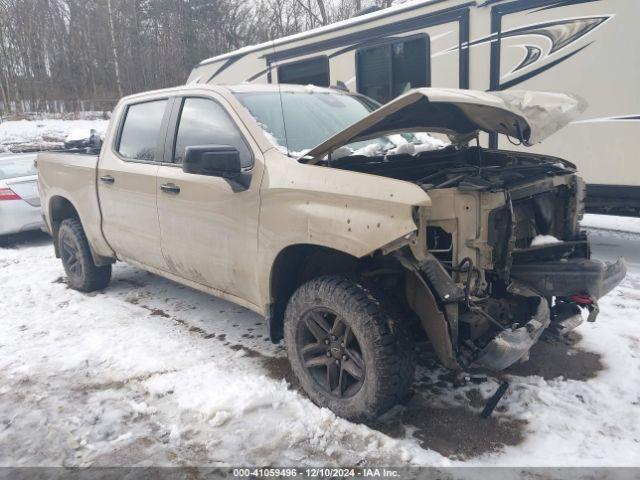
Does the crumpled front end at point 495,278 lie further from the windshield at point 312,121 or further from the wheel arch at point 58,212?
the wheel arch at point 58,212

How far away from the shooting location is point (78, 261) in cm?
563

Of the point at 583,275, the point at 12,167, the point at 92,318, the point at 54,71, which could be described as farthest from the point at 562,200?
the point at 54,71

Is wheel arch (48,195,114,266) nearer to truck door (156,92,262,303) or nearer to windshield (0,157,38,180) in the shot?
truck door (156,92,262,303)

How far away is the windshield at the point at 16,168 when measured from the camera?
845 cm

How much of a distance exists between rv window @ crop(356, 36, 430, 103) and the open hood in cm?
375

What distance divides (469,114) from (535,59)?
3466 millimetres

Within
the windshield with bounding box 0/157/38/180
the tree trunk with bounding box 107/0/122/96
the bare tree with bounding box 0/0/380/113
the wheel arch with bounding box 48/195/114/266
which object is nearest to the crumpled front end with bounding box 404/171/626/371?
the wheel arch with bounding box 48/195/114/266

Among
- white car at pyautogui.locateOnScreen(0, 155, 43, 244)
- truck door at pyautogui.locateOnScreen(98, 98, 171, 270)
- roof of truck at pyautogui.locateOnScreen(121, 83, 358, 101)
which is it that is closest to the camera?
roof of truck at pyautogui.locateOnScreen(121, 83, 358, 101)

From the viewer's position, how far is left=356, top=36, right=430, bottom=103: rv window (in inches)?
283

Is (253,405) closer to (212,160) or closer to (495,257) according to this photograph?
(212,160)

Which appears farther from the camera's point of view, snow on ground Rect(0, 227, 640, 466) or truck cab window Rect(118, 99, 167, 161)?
truck cab window Rect(118, 99, 167, 161)

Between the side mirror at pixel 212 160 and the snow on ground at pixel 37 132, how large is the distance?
14.4 meters

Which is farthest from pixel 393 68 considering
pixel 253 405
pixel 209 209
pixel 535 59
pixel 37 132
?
pixel 37 132

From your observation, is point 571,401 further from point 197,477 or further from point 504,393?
point 197,477
